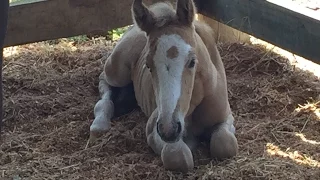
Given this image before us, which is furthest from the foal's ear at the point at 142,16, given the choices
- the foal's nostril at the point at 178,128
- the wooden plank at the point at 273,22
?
the wooden plank at the point at 273,22

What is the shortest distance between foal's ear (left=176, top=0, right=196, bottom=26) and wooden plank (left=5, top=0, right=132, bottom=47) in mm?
1866

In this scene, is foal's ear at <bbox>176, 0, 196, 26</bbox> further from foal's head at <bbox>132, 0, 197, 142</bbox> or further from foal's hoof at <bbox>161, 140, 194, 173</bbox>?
foal's hoof at <bbox>161, 140, 194, 173</bbox>

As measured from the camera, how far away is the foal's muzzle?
3.92 meters

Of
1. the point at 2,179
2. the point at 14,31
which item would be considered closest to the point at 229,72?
the point at 14,31

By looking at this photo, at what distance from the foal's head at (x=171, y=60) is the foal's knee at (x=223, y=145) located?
0.41 metres

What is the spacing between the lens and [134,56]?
212 inches

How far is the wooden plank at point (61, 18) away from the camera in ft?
18.9

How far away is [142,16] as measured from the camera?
14.2 ft

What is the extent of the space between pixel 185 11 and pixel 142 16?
0.87 feet

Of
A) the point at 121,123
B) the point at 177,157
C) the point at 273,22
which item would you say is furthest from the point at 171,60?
the point at 273,22

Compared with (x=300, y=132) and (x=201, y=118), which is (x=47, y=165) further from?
(x=300, y=132)

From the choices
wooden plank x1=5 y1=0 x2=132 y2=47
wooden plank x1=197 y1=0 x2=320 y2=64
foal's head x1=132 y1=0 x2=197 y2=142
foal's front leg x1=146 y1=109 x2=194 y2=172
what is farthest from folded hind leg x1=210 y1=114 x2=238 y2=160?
wooden plank x1=5 y1=0 x2=132 y2=47

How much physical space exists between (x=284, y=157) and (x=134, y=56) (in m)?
1.46

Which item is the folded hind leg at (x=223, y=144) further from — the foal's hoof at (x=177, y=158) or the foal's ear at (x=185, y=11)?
the foal's ear at (x=185, y=11)
